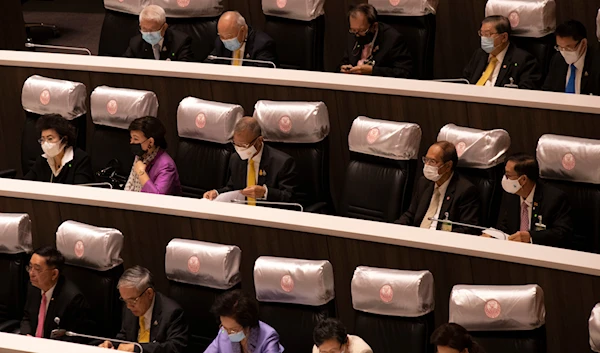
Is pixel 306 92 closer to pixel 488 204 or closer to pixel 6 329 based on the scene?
pixel 488 204

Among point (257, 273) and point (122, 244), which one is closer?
point (257, 273)

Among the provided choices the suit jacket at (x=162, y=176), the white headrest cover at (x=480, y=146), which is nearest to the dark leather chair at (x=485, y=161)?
the white headrest cover at (x=480, y=146)

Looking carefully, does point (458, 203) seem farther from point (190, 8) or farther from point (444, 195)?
point (190, 8)

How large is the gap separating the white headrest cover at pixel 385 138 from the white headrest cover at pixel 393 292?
56 centimetres

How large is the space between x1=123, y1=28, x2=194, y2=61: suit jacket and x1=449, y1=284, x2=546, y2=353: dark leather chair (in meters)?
1.69

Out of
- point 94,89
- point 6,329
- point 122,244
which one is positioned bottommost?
point 6,329

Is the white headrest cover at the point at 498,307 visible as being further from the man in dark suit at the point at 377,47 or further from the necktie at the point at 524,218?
the man in dark suit at the point at 377,47

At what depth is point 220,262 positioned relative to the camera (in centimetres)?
292

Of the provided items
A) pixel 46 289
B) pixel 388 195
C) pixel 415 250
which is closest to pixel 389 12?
pixel 388 195

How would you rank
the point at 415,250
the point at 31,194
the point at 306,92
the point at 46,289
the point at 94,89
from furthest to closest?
the point at 94,89 < the point at 306,92 < the point at 31,194 < the point at 46,289 < the point at 415,250

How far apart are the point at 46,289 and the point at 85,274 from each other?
0.11 metres

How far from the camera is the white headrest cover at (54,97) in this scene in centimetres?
368

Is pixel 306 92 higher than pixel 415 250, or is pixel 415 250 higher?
pixel 306 92

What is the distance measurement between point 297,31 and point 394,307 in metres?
1.51
